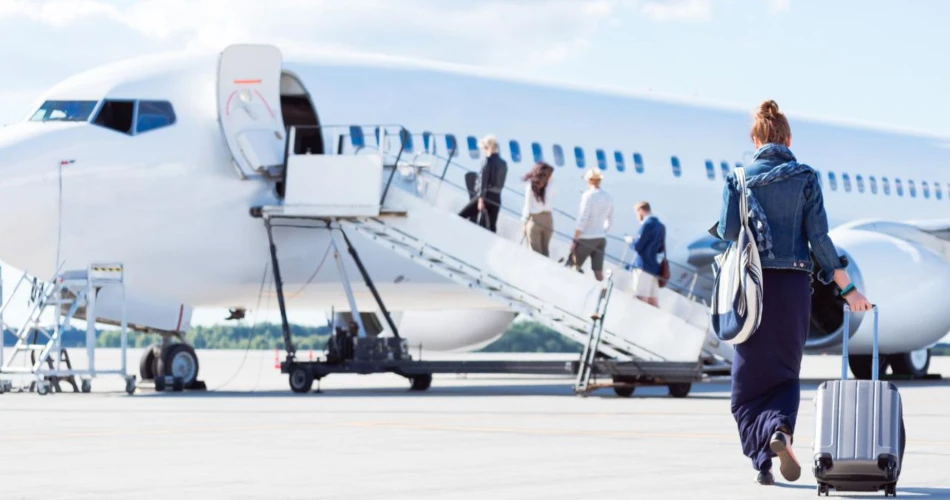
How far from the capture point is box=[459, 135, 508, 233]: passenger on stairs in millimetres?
15578

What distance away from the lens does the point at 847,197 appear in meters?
21.7

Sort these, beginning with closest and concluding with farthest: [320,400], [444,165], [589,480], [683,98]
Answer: [589,480]
[320,400]
[444,165]
[683,98]

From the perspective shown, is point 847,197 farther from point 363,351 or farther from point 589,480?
point 589,480

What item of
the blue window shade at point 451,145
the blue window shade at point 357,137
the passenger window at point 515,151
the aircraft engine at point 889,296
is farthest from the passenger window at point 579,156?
the blue window shade at point 357,137

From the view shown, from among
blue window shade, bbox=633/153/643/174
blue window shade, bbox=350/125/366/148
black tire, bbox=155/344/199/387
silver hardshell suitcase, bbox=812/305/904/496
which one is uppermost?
blue window shade, bbox=633/153/643/174

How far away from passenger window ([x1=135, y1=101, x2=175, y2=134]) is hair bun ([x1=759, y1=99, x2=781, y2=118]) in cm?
941

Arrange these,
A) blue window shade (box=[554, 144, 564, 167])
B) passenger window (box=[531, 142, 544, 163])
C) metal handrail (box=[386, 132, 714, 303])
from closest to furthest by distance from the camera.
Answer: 1. metal handrail (box=[386, 132, 714, 303])
2. passenger window (box=[531, 142, 544, 163])
3. blue window shade (box=[554, 144, 564, 167])

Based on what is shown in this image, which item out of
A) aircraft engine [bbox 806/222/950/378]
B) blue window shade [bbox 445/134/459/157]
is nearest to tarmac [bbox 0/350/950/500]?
aircraft engine [bbox 806/222/950/378]

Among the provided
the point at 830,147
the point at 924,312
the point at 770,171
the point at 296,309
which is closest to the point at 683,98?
the point at 830,147

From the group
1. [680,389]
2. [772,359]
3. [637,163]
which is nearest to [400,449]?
[772,359]

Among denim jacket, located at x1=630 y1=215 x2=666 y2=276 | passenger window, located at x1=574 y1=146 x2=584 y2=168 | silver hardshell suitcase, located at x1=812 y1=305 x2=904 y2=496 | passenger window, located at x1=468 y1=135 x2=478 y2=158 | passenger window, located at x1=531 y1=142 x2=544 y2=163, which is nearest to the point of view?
silver hardshell suitcase, located at x1=812 y1=305 x2=904 y2=496

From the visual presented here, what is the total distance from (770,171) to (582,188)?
11.2m

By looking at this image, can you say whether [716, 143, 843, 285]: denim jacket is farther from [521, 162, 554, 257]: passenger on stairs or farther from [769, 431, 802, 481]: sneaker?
[521, 162, 554, 257]: passenger on stairs

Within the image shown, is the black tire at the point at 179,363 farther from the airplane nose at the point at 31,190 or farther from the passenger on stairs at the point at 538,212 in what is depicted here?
the passenger on stairs at the point at 538,212
